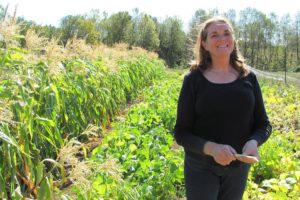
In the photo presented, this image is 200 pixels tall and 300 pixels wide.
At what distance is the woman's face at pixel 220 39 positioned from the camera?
7.74 feet

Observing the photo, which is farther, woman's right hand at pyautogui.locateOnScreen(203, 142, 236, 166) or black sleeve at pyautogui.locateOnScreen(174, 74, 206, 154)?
black sleeve at pyautogui.locateOnScreen(174, 74, 206, 154)

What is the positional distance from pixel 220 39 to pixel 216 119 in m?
0.44

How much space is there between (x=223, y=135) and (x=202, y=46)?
543 mm

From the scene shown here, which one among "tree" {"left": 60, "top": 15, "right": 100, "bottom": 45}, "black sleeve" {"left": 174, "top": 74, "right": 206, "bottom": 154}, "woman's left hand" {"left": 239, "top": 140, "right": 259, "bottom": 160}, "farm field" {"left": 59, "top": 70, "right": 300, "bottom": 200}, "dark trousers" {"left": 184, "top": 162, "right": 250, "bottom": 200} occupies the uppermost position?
"tree" {"left": 60, "top": 15, "right": 100, "bottom": 45}

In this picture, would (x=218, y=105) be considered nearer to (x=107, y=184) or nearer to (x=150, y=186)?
(x=107, y=184)

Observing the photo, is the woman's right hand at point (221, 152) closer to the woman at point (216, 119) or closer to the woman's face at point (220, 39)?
the woman at point (216, 119)

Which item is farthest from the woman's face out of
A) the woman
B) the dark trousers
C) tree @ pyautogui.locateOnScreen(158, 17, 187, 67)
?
tree @ pyautogui.locateOnScreen(158, 17, 187, 67)

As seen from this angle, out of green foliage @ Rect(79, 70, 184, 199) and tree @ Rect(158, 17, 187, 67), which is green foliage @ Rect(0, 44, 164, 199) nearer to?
green foliage @ Rect(79, 70, 184, 199)

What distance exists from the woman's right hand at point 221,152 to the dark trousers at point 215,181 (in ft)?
0.50

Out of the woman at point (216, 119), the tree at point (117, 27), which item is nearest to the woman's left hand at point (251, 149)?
the woman at point (216, 119)

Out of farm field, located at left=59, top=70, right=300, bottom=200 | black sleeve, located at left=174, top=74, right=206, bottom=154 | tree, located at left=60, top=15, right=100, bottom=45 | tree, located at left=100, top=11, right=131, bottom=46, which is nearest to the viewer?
black sleeve, located at left=174, top=74, right=206, bottom=154

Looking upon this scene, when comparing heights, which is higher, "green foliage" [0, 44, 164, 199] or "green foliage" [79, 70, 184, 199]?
"green foliage" [0, 44, 164, 199]

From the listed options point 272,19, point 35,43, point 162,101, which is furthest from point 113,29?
point 35,43

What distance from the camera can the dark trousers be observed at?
7.55ft
